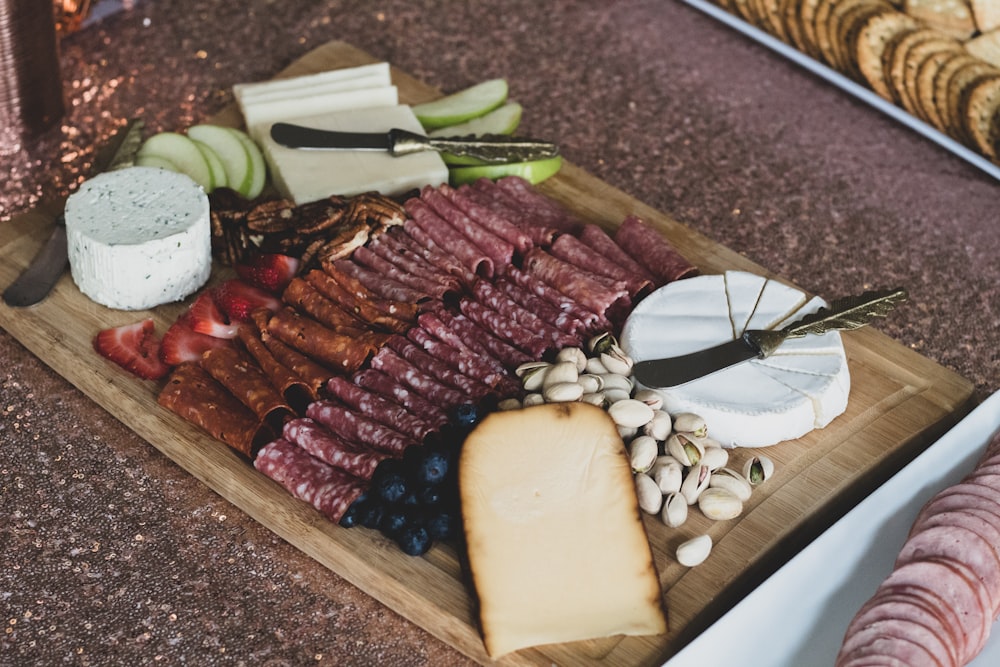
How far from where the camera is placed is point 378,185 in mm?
2576

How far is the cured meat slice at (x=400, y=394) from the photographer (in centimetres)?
210

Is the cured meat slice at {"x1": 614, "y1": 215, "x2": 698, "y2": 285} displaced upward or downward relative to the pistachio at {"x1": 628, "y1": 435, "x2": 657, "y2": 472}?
upward

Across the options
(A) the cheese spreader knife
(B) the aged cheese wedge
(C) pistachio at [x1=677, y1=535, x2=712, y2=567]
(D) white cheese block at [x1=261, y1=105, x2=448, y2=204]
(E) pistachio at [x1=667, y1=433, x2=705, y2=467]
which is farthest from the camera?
(D) white cheese block at [x1=261, y1=105, x2=448, y2=204]

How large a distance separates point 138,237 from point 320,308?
1.27 ft

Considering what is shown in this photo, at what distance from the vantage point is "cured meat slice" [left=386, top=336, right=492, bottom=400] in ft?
7.06

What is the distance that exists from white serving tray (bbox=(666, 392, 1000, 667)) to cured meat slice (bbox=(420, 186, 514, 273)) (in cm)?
90

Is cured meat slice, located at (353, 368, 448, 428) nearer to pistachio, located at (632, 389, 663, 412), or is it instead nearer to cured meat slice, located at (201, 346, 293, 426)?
cured meat slice, located at (201, 346, 293, 426)

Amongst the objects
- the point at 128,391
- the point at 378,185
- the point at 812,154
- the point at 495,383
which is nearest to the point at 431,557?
the point at 495,383

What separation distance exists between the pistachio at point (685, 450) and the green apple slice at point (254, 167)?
120cm

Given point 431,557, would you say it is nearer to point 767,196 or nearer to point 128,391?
point 128,391

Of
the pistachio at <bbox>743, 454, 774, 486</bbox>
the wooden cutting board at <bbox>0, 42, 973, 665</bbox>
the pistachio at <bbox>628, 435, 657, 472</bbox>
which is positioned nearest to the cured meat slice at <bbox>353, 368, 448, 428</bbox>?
the wooden cutting board at <bbox>0, 42, 973, 665</bbox>

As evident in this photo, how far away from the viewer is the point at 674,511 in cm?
202

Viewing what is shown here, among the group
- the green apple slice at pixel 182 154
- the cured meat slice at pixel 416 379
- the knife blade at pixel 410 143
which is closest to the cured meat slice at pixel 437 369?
the cured meat slice at pixel 416 379

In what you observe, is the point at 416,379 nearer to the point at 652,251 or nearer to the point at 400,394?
the point at 400,394
